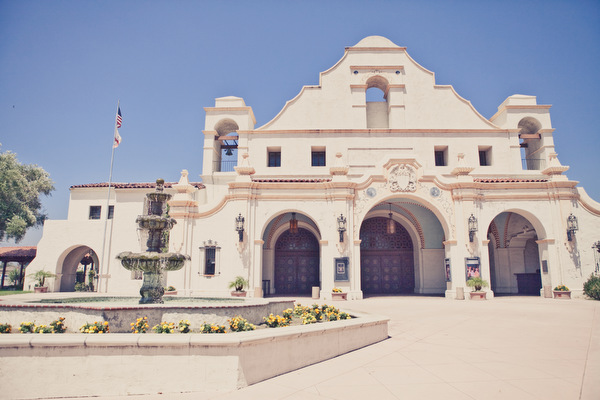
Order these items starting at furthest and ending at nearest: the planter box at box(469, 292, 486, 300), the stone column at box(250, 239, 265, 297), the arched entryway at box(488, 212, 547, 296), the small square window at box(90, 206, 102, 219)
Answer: the small square window at box(90, 206, 102, 219) < the arched entryway at box(488, 212, 547, 296) < the stone column at box(250, 239, 265, 297) < the planter box at box(469, 292, 486, 300)

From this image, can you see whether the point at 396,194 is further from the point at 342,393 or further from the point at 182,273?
the point at 342,393

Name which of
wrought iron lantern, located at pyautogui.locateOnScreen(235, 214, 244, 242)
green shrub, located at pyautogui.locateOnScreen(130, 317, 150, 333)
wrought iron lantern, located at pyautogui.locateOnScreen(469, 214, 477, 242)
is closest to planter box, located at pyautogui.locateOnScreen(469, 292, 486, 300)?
wrought iron lantern, located at pyautogui.locateOnScreen(469, 214, 477, 242)

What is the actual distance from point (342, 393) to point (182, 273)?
16738mm

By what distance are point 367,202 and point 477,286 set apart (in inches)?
291

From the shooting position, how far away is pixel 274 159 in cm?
2717

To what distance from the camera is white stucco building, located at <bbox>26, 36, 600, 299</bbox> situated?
68.5 feet

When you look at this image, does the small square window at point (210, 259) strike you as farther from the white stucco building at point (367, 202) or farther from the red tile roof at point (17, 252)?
the red tile roof at point (17, 252)

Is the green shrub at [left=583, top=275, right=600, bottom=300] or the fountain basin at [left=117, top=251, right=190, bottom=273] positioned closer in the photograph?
the fountain basin at [left=117, top=251, right=190, bottom=273]

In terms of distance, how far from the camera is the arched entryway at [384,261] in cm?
2553

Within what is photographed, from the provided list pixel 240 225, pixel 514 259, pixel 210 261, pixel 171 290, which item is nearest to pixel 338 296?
pixel 240 225

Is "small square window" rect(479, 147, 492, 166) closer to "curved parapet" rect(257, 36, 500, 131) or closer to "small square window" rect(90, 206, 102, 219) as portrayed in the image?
"curved parapet" rect(257, 36, 500, 131)

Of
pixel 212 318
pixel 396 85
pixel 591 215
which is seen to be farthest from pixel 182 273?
pixel 591 215

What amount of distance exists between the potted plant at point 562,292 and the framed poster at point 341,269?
11508 mm

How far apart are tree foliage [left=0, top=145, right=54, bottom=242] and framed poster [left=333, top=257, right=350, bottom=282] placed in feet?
83.0
